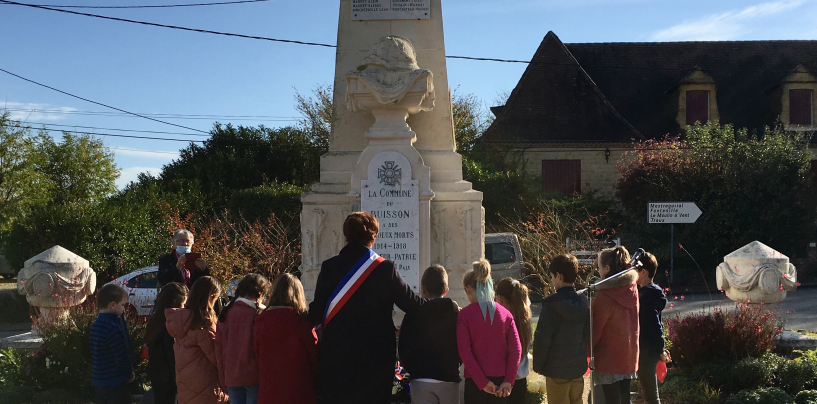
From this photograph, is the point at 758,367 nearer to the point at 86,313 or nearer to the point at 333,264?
the point at 333,264

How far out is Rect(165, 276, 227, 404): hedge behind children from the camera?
4672mm

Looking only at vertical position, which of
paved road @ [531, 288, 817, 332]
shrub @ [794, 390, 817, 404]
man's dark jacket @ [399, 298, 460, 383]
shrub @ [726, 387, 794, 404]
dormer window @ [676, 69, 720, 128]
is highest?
dormer window @ [676, 69, 720, 128]

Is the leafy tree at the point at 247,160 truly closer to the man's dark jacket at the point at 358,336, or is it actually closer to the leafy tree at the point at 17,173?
the leafy tree at the point at 17,173

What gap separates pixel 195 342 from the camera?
185 inches

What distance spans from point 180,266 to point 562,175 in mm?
19578

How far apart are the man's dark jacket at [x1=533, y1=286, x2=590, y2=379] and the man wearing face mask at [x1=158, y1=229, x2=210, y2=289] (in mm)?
2908

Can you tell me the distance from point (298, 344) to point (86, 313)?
4.10 metres

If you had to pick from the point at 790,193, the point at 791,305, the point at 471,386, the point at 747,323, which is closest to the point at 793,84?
the point at 790,193

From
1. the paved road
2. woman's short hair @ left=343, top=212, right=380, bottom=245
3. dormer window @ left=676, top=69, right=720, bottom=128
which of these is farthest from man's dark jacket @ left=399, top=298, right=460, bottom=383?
dormer window @ left=676, top=69, right=720, bottom=128

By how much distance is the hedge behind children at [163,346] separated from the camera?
486 centimetres

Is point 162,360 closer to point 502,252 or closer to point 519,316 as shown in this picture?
point 519,316

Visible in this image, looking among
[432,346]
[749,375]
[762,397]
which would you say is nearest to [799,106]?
[749,375]

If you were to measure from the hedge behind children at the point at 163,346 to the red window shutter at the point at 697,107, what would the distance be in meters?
23.7

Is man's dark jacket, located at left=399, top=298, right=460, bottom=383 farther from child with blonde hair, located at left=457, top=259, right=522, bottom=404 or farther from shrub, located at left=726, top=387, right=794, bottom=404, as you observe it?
shrub, located at left=726, top=387, right=794, bottom=404
